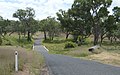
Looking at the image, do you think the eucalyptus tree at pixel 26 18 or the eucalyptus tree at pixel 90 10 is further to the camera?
the eucalyptus tree at pixel 26 18

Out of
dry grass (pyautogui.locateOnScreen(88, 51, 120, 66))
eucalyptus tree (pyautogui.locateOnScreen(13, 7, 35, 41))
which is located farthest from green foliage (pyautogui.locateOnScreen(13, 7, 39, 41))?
dry grass (pyautogui.locateOnScreen(88, 51, 120, 66))

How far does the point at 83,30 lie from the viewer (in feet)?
240

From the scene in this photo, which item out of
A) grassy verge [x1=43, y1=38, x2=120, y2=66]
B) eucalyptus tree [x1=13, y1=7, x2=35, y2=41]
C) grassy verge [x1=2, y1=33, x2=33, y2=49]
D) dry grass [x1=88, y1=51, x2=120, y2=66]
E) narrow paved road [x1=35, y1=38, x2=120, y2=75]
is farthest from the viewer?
eucalyptus tree [x1=13, y1=7, x2=35, y2=41]

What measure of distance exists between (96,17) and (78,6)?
192 inches

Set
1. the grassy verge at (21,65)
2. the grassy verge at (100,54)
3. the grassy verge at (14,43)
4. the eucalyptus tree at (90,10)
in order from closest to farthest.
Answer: the grassy verge at (21,65)
the grassy verge at (100,54)
the eucalyptus tree at (90,10)
the grassy verge at (14,43)

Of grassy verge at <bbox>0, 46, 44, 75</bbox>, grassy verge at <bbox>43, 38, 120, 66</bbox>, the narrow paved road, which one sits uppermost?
grassy verge at <bbox>0, 46, 44, 75</bbox>

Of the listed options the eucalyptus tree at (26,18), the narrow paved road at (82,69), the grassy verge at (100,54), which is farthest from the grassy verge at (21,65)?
the eucalyptus tree at (26,18)

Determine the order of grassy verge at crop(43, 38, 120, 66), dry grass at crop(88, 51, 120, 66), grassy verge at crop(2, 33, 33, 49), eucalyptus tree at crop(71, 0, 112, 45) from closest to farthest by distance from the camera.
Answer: dry grass at crop(88, 51, 120, 66), grassy verge at crop(43, 38, 120, 66), eucalyptus tree at crop(71, 0, 112, 45), grassy verge at crop(2, 33, 33, 49)

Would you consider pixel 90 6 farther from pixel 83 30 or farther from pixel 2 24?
pixel 2 24

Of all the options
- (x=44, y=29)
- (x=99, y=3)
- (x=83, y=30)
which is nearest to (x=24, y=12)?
(x=44, y=29)

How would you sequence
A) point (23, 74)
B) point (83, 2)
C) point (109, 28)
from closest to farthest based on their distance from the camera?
point (23, 74)
point (83, 2)
point (109, 28)

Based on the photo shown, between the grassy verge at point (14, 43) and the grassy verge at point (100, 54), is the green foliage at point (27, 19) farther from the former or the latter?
the grassy verge at point (100, 54)

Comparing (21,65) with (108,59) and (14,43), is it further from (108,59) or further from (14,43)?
(14,43)

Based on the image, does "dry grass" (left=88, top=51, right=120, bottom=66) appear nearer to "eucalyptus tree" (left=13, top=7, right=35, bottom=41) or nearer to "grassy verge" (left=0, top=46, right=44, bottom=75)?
"grassy verge" (left=0, top=46, right=44, bottom=75)
